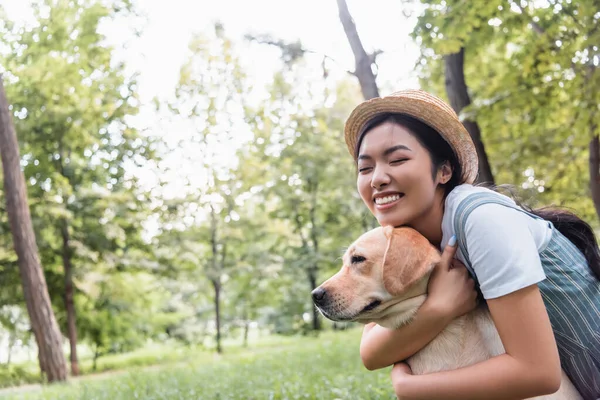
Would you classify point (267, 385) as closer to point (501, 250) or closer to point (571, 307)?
point (571, 307)

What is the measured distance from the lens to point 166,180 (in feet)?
62.2

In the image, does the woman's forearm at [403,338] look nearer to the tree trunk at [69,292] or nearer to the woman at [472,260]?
the woman at [472,260]

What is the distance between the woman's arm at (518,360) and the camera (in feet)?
6.43

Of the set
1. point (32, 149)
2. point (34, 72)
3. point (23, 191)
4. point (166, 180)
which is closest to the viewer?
point (23, 191)

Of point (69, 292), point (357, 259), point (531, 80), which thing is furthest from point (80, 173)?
point (357, 259)

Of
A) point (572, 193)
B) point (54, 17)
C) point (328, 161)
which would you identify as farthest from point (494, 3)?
point (328, 161)

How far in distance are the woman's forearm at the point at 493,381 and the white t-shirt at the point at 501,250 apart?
0.26 m

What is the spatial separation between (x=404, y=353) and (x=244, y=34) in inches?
258

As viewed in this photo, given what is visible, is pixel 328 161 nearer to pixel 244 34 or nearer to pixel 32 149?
pixel 32 149

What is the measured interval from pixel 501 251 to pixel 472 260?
13cm

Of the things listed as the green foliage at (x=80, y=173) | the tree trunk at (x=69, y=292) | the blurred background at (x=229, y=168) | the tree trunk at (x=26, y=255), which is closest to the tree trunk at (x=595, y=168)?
the blurred background at (x=229, y=168)

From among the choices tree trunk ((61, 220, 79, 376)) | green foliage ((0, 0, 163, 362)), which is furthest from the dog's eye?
tree trunk ((61, 220, 79, 376))

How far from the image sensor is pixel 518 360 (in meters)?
1.99

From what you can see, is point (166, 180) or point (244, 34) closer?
point (244, 34)
